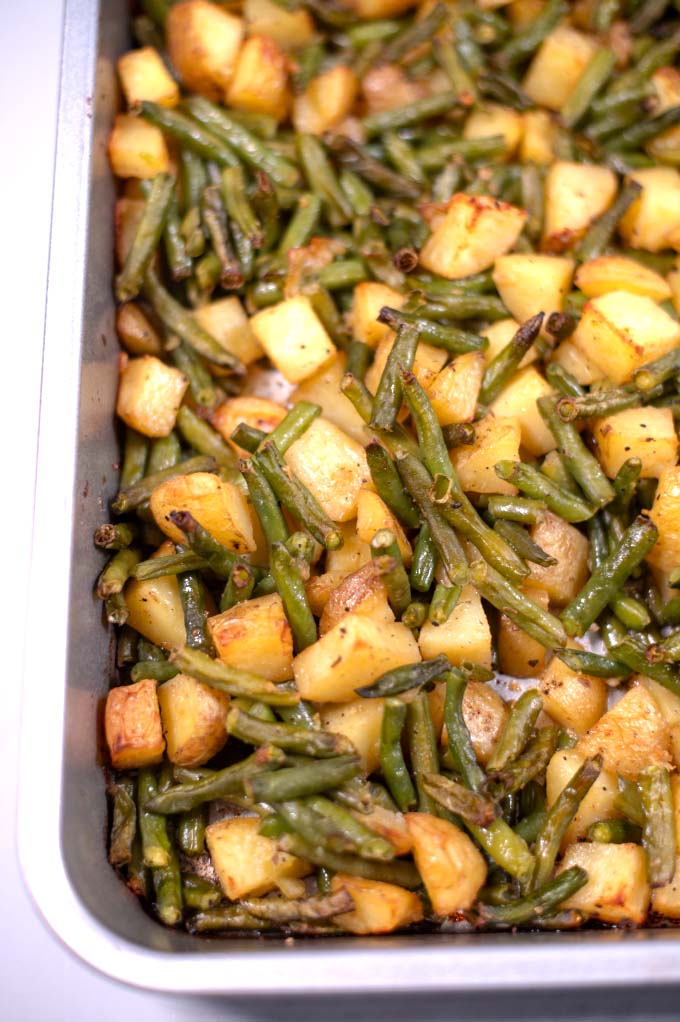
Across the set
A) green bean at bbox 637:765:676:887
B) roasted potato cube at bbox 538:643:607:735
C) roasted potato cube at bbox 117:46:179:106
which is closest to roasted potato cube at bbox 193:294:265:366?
roasted potato cube at bbox 117:46:179:106

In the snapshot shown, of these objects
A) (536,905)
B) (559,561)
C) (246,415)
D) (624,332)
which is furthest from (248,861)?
(624,332)

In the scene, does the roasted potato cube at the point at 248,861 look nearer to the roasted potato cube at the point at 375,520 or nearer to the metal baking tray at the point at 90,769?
the metal baking tray at the point at 90,769

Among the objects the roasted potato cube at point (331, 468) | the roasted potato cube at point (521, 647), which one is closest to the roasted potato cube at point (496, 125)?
the roasted potato cube at point (331, 468)

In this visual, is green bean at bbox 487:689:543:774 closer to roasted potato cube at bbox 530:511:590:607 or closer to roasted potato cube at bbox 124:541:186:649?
roasted potato cube at bbox 530:511:590:607

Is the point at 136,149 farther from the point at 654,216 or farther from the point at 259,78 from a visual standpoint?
the point at 654,216

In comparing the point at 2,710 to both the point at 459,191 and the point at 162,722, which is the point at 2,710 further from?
the point at 459,191

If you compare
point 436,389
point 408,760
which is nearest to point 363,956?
point 408,760
